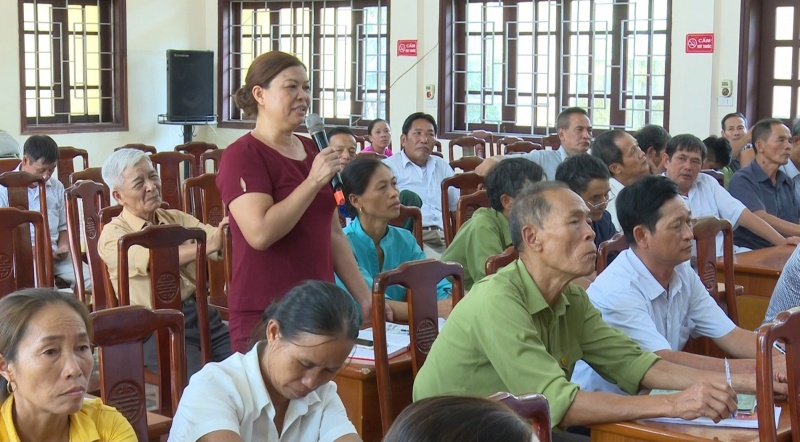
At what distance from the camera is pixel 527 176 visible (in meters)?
3.94

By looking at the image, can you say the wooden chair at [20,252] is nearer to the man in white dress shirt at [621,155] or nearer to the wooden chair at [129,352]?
the wooden chair at [129,352]

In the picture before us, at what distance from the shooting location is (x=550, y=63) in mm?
9539

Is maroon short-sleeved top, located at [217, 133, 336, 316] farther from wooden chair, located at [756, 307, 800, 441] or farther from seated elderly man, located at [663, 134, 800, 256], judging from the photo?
seated elderly man, located at [663, 134, 800, 256]

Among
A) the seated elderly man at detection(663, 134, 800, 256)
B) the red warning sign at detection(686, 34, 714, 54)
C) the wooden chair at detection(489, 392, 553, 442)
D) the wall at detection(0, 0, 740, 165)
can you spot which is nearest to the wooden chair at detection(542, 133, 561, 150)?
the wall at detection(0, 0, 740, 165)

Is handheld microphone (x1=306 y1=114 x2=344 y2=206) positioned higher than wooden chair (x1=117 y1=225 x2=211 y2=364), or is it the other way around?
handheld microphone (x1=306 y1=114 x2=344 y2=206)

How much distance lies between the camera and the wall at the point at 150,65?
10570 mm

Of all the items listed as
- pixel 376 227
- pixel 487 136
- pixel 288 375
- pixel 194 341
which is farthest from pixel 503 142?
pixel 288 375

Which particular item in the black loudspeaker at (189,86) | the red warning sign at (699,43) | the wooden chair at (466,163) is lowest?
the wooden chair at (466,163)

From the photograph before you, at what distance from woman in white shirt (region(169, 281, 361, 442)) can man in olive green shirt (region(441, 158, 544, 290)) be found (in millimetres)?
1855

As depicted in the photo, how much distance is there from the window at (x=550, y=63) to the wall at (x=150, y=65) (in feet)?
10.2

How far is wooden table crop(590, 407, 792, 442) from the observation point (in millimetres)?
2260

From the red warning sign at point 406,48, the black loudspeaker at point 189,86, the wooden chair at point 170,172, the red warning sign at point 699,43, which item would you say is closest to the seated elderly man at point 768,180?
the red warning sign at point 699,43

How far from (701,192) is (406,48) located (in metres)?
5.24

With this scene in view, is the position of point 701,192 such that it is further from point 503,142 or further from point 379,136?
point 503,142
